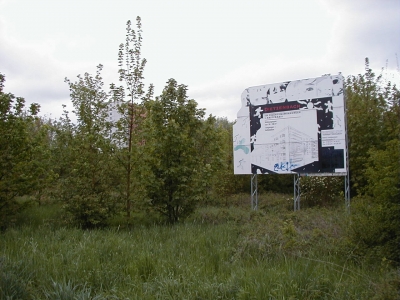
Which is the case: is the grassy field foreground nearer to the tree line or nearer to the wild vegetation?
the wild vegetation

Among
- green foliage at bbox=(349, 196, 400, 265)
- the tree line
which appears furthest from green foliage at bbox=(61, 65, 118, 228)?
green foliage at bbox=(349, 196, 400, 265)

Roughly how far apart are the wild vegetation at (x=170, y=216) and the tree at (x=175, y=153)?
0.12ft

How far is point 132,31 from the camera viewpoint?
379 inches

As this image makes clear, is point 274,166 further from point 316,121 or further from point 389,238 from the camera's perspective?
point 389,238

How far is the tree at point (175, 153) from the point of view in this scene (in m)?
9.04

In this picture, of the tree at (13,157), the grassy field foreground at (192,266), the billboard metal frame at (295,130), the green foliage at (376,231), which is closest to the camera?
the grassy field foreground at (192,266)

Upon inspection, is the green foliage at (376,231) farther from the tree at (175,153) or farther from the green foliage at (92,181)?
the green foliage at (92,181)

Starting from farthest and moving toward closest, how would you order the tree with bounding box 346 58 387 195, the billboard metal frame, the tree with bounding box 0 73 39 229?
1. the tree with bounding box 346 58 387 195
2. the billboard metal frame
3. the tree with bounding box 0 73 39 229

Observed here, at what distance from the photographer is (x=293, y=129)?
1095 cm

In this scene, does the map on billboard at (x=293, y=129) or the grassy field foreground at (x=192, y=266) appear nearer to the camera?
the grassy field foreground at (x=192, y=266)

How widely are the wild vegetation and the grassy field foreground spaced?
0.02m

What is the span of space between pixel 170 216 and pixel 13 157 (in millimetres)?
4459

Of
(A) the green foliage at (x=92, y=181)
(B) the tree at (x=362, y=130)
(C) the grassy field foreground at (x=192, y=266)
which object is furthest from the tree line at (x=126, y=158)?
(B) the tree at (x=362, y=130)

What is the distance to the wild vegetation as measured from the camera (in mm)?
4562
